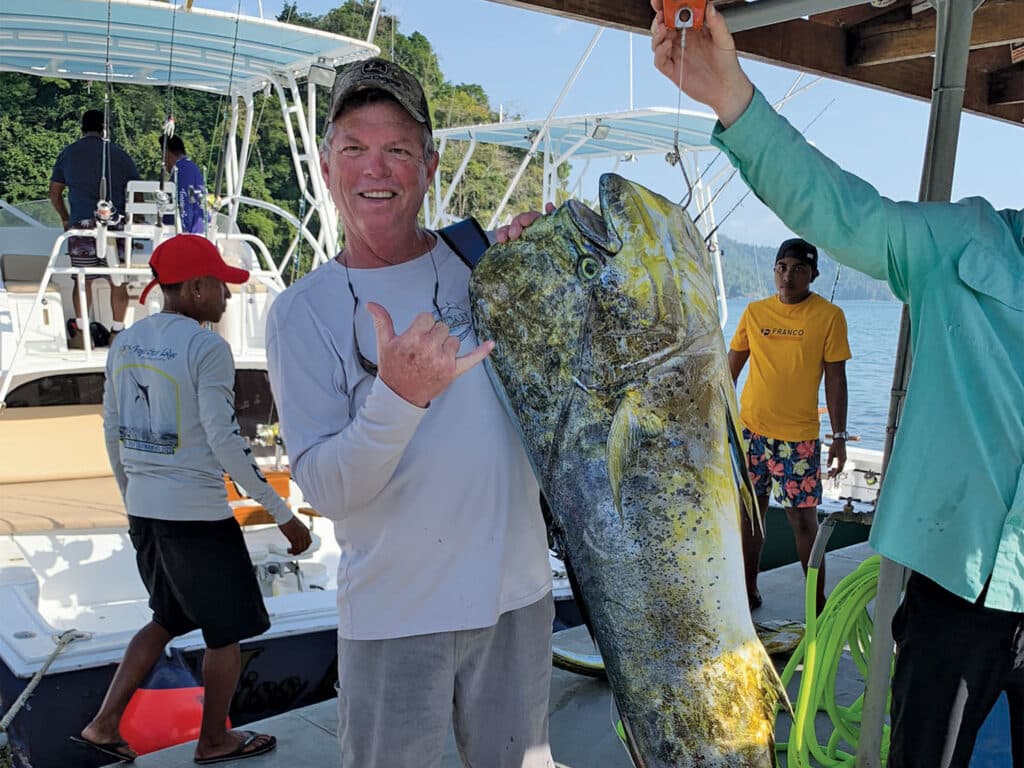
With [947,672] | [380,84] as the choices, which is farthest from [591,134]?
[947,672]

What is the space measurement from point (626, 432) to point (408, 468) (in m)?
0.46

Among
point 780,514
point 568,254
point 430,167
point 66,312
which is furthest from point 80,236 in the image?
point 568,254

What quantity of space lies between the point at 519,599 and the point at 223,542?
1863 millimetres

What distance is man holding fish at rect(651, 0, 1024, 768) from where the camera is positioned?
1.70 meters

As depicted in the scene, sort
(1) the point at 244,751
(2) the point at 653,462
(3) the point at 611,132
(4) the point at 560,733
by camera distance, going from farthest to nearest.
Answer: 1. (3) the point at 611,132
2. (4) the point at 560,733
3. (1) the point at 244,751
4. (2) the point at 653,462

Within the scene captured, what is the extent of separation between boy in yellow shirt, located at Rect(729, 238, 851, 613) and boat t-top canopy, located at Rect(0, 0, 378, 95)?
4.92m

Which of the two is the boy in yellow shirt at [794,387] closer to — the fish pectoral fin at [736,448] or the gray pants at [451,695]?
the gray pants at [451,695]

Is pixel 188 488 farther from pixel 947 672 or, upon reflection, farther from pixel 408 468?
pixel 947 672

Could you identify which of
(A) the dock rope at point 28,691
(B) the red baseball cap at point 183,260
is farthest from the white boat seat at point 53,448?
(B) the red baseball cap at point 183,260

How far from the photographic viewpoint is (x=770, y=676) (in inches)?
58.2

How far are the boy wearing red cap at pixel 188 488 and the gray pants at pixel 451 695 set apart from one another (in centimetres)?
166

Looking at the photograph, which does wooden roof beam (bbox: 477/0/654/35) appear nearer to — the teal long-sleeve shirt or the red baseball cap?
the teal long-sleeve shirt

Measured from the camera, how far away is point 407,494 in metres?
1.71

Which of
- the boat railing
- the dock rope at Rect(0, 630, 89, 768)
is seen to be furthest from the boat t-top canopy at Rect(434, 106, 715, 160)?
the dock rope at Rect(0, 630, 89, 768)
